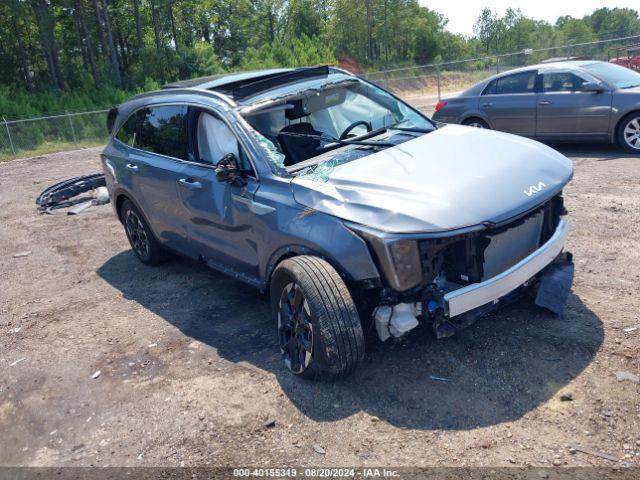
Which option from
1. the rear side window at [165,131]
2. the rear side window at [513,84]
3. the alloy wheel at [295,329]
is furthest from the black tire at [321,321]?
the rear side window at [513,84]

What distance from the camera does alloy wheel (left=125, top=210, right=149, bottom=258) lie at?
251 inches

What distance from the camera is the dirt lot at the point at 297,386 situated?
321 centimetres

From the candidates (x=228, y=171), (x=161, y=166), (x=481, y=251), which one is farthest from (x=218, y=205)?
(x=481, y=251)

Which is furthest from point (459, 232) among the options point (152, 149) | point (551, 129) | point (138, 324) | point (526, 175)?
point (551, 129)

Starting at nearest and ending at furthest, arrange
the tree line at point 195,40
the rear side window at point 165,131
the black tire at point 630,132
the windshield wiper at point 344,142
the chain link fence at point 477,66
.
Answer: the windshield wiper at point 344,142, the rear side window at point 165,131, the black tire at point 630,132, the chain link fence at point 477,66, the tree line at point 195,40

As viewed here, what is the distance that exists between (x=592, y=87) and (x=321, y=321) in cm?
783

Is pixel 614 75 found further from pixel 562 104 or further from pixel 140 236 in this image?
pixel 140 236

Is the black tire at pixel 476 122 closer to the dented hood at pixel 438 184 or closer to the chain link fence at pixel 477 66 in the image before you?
the dented hood at pixel 438 184

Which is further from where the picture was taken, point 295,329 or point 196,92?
point 196,92

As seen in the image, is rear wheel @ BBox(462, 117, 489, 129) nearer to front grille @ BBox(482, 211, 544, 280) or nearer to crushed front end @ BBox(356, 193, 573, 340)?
front grille @ BBox(482, 211, 544, 280)

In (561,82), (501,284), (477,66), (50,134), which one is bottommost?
(50,134)

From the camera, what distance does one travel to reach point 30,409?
4066mm

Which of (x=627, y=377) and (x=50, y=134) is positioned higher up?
(x=50, y=134)

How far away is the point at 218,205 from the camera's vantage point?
4727 mm
